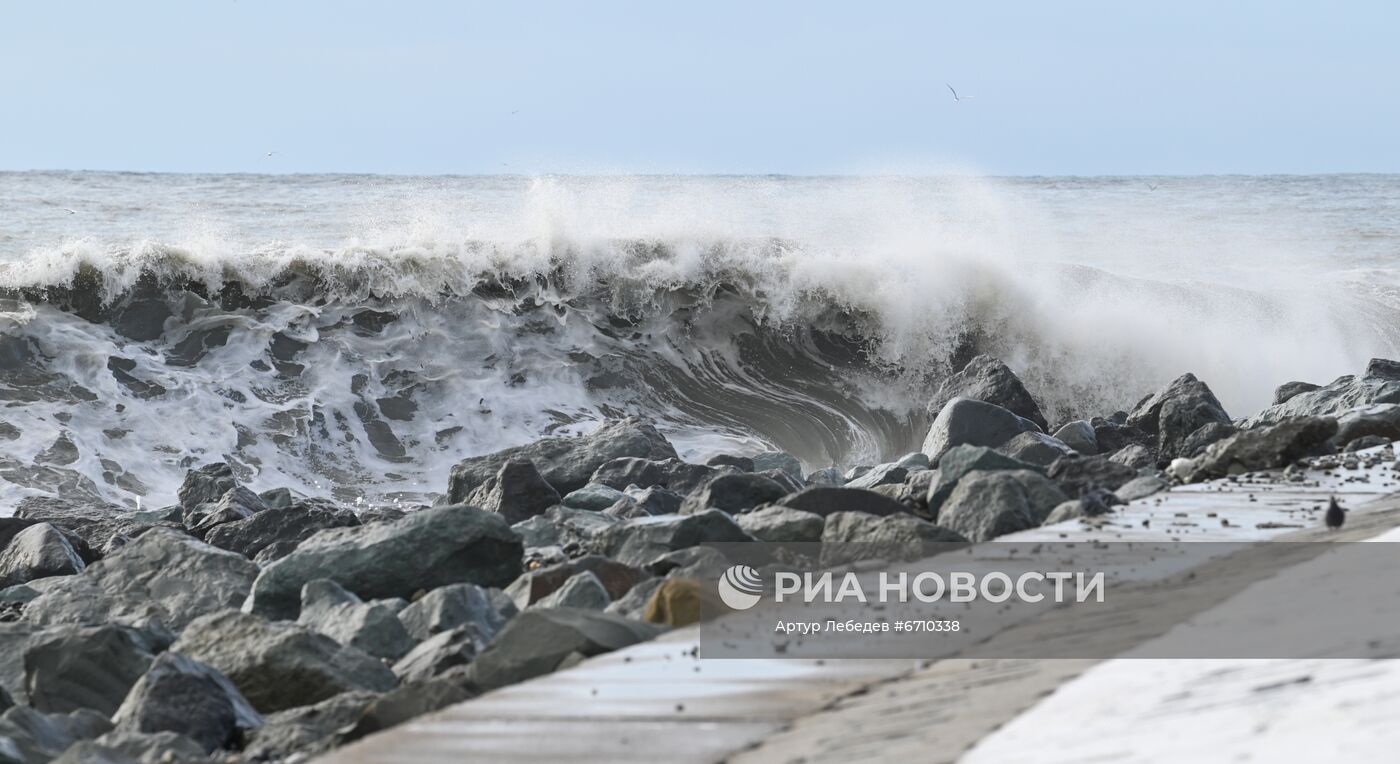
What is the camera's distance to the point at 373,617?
4.84m

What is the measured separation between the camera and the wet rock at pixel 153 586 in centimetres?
612

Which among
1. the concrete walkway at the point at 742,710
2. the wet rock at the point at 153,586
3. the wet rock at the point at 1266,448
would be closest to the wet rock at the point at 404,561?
the wet rock at the point at 153,586

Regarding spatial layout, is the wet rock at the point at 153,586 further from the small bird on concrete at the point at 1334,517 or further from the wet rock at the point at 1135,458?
the wet rock at the point at 1135,458

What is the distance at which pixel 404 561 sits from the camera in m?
5.65

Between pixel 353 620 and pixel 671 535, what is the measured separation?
123 centimetres

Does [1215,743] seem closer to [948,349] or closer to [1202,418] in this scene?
[1202,418]

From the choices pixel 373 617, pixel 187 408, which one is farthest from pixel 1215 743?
pixel 187 408

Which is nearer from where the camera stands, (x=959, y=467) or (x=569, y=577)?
(x=569, y=577)

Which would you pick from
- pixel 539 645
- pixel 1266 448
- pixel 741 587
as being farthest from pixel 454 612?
pixel 1266 448

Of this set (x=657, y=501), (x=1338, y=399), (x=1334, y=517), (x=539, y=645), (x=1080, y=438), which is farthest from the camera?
(x=1080, y=438)

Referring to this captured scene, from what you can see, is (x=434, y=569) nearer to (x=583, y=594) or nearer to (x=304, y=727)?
(x=583, y=594)

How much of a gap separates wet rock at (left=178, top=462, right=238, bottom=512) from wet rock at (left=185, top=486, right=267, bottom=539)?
160mm

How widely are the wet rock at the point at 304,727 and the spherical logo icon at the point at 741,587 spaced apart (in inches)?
40.9

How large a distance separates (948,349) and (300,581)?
424 inches
